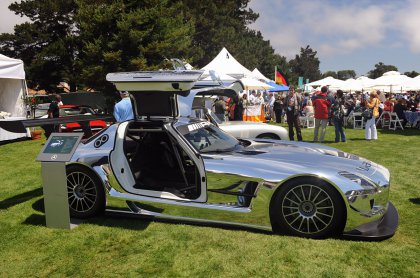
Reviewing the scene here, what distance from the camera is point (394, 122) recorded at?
650 inches

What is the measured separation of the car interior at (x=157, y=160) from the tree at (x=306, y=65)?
13032 cm

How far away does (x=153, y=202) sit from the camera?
445cm

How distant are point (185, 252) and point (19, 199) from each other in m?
3.61

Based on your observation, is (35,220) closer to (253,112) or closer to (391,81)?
(253,112)

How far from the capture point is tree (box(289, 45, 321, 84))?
13225cm

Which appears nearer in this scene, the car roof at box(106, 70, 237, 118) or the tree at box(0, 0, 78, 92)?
the car roof at box(106, 70, 237, 118)

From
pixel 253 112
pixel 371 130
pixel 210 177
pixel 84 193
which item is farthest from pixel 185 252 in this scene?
pixel 253 112

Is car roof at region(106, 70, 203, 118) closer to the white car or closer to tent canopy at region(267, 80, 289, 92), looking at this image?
the white car

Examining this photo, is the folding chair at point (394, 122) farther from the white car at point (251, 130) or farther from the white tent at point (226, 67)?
the white car at point (251, 130)

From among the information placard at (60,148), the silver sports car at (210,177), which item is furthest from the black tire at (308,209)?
the information placard at (60,148)

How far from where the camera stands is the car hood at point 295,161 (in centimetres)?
398

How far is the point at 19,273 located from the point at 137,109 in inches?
89.8

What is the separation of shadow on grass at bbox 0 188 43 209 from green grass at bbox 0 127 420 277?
0.62 meters

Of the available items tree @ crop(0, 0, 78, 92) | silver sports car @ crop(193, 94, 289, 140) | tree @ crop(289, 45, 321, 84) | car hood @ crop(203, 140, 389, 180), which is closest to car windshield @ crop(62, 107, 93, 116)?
silver sports car @ crop(193, 94, 289, 140)
